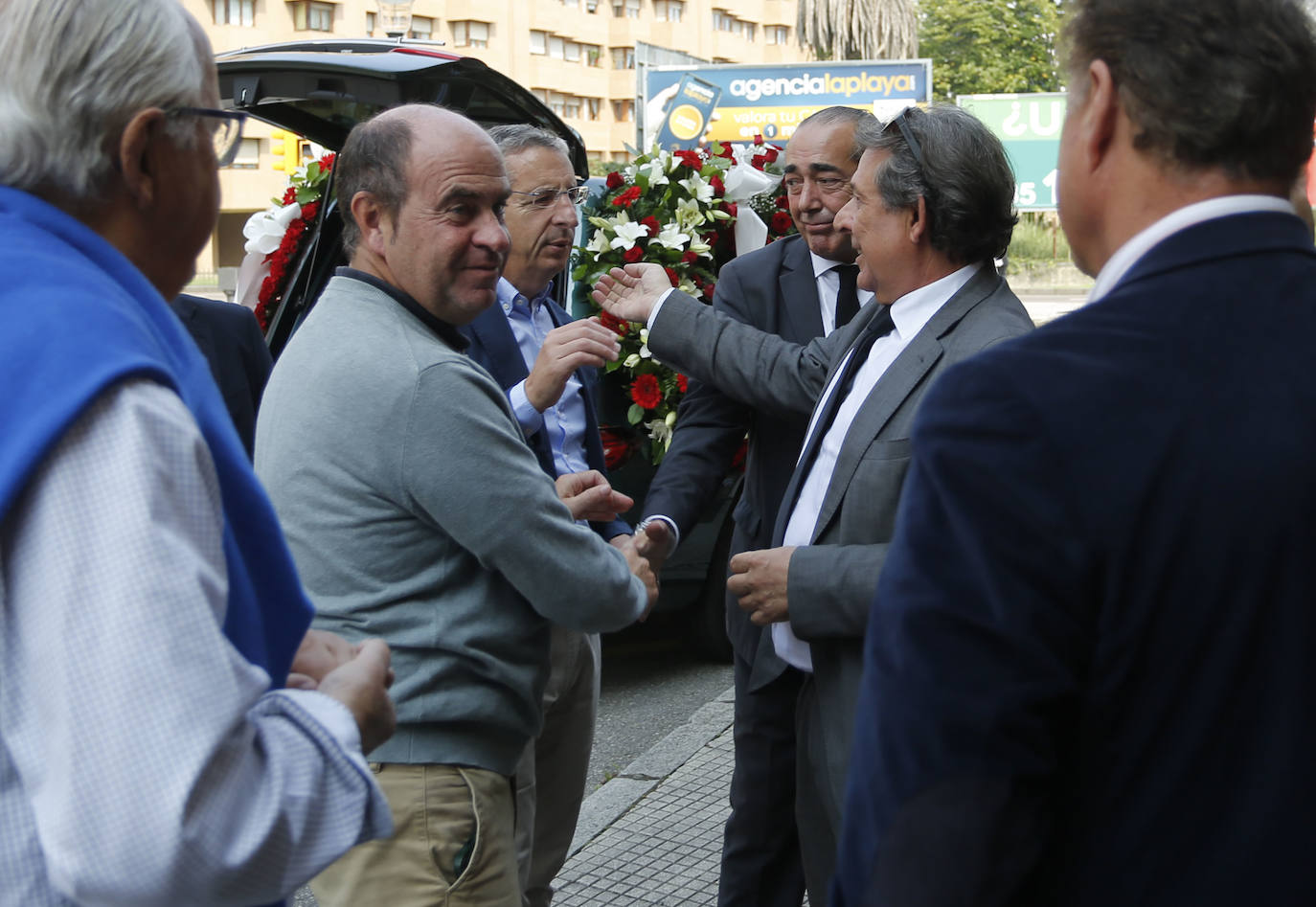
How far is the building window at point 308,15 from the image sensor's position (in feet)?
171

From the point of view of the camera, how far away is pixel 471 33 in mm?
60469

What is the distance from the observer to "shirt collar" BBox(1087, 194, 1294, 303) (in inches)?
53.5

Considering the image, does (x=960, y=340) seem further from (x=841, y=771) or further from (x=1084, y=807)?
(x=1084, y=807)

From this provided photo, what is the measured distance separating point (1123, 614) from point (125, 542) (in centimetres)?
90

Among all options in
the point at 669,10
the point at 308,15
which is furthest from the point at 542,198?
the point at 669,10

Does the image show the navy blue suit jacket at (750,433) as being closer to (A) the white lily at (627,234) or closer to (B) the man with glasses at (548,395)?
(B) the man with glasses at (548,395)

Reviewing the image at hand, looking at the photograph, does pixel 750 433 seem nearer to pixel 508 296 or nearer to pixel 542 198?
pixel 508 296

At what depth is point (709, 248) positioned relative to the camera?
4801 millimetres

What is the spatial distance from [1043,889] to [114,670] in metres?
0.91

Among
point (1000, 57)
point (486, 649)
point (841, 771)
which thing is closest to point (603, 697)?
point (841, 771)

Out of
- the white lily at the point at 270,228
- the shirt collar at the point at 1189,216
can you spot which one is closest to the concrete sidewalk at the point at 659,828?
the white lily at the point at 270,228

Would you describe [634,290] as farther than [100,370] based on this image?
Yes

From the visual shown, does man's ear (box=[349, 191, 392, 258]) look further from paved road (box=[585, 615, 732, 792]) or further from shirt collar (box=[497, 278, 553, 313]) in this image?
paved road (box=[585, 615, 732, 792])

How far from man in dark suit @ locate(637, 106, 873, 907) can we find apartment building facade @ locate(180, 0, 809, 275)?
42728mm
